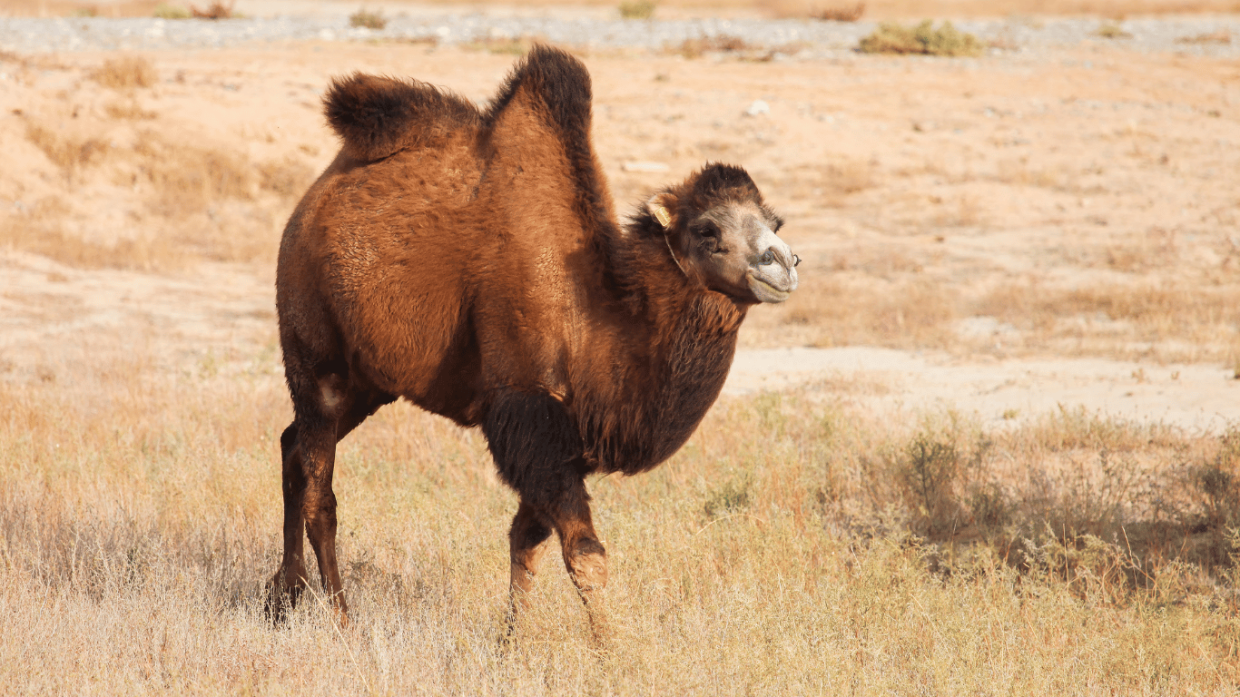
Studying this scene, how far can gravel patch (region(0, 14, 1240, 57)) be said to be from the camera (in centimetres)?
2972

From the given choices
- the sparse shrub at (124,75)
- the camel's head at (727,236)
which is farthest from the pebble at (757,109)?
the camel's head at (727,236)

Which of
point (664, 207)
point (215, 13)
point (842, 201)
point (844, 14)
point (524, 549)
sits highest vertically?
point (844, 14)

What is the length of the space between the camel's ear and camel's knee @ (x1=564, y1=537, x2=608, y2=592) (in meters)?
1.38

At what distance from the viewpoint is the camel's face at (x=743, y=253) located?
4176 millimetres

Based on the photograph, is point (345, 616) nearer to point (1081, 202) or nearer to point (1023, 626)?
point (1023, 626)

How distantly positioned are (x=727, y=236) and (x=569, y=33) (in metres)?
34.4

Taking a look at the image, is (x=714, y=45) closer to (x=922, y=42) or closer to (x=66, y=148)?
(x=922, y=42)

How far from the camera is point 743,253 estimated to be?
13.9 ft

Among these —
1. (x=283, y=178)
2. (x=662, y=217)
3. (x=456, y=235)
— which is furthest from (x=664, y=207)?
(x=283, y=178)

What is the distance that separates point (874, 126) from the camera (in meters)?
22.8

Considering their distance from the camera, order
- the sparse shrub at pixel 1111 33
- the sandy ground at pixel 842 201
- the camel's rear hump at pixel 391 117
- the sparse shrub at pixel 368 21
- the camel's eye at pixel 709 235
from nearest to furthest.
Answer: the camel's eye at pixel 709 235 < the camel's rear hump at pixel 391 117 < the sandy ground at pixel 842 201 < the sparse shrub at pixel 368 21 < the sparse shrub at pixel 1111 33

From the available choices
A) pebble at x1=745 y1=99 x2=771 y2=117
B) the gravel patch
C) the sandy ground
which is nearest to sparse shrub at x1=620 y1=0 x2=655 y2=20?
the gravel patch

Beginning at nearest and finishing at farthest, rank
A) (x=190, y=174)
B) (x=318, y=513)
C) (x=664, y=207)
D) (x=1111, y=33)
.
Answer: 1. (x=664, y=207)
2. (x=318, y=513)
3. (x=190, y=174)
4. (x=1111, y=33)

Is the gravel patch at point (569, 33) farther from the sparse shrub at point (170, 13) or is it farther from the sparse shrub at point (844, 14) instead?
the sparse shrub at point (170, 13)
